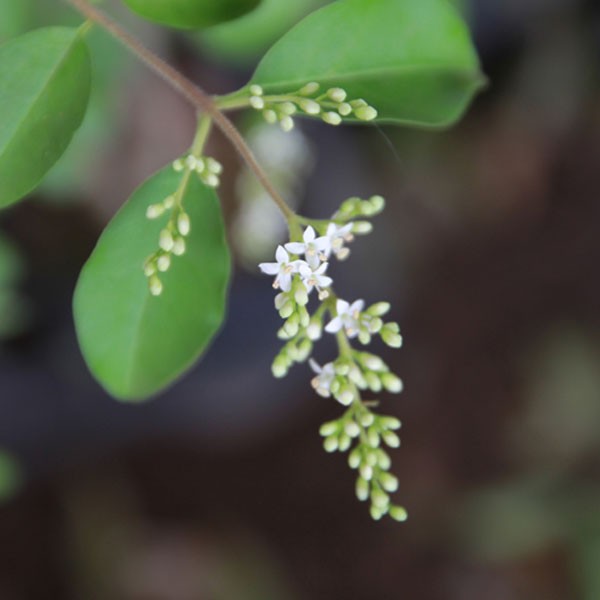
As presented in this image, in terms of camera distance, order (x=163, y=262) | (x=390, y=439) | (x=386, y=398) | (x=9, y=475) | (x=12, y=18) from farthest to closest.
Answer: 1. (x=386, y=398)
2. (x=9, y=475)
3. (x=12, y=18)
4. (x=390, y=439)
5. (x=163, y=262)

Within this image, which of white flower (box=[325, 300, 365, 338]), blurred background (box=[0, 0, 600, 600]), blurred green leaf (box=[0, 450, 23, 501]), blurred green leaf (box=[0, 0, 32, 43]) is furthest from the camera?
blurred background (box=[0, 0, 600, 600])

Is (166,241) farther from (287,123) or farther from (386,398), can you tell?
(386,398)

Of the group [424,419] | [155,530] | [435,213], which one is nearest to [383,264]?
[435,213]

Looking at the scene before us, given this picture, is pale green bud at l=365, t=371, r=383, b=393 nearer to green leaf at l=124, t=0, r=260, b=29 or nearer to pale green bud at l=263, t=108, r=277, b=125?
pale green bud at l=263, t=108, r=277, b=125

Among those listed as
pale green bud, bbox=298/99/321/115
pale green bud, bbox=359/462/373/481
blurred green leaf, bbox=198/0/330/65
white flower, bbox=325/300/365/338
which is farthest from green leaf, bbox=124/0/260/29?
blurred green leaf, bbox=198/0/330/65

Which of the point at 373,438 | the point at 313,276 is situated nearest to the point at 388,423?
the point at 373,438

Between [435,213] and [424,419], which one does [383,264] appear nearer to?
[435,213]

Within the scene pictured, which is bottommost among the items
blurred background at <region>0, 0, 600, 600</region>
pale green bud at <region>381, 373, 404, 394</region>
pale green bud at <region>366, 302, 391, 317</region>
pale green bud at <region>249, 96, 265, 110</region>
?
blurred background at <region>0, 0, 600, 600</region>

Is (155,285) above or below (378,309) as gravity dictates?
above
